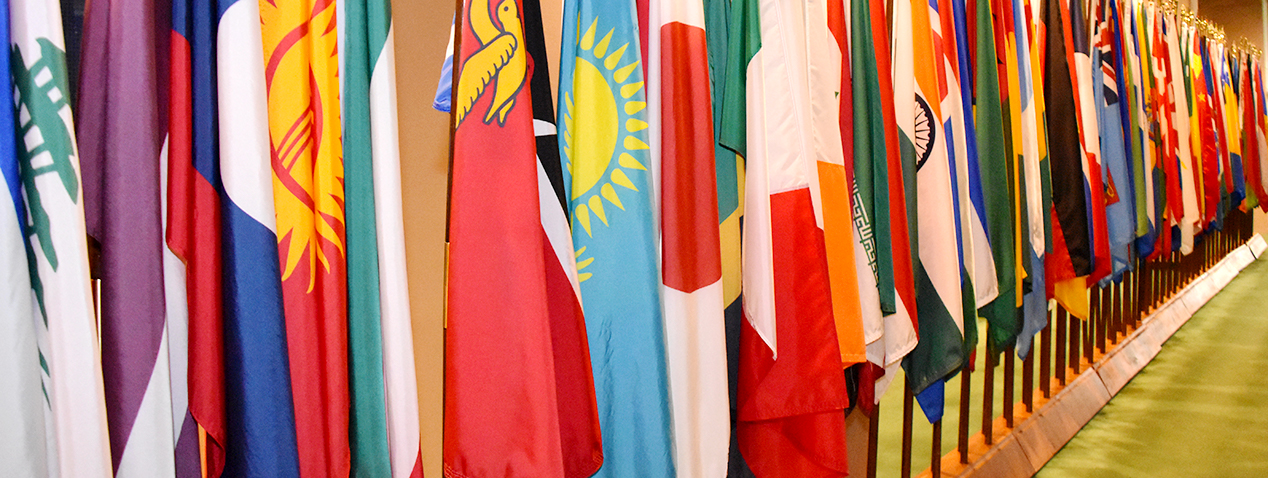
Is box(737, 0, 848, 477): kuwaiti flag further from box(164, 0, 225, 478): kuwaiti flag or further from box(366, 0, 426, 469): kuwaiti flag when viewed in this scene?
box(164, 0, 225, 478): kuwaiti flag

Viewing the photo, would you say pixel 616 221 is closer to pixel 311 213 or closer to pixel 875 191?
pixel 311 213

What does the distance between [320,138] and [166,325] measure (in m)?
0.24

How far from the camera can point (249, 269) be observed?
0.80 metres

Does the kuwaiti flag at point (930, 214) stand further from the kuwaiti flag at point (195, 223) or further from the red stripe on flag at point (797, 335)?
the kuwaiti flag at point (195, 223)

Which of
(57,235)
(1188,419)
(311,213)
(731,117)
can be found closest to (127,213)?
(57,235)

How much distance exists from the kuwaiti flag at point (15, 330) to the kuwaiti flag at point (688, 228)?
73 cm

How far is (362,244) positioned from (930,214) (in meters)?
1.24

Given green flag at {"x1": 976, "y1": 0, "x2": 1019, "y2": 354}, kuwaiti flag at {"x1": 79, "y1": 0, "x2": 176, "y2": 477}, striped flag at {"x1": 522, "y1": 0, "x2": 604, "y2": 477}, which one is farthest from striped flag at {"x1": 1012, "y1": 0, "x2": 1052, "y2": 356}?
kuwaiti flag at {"x1": 79, "y1": 0, "x2": 176, "y2": 477}

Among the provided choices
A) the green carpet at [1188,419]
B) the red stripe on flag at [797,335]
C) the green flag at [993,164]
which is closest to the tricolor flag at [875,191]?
the red stripe on flag at [797,335]

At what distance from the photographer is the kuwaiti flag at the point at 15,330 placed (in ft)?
2.16

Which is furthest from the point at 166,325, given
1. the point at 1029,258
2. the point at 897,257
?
the point at 1029,258

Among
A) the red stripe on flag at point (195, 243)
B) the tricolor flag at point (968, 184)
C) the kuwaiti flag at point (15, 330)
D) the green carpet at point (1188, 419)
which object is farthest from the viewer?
the green carpet at point (1188, 419)

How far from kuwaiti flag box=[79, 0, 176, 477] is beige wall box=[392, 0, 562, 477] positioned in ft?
1.28

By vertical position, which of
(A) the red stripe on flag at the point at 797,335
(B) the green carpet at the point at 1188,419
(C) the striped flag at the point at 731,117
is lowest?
(B) the green carpet at the point at 1188,419
